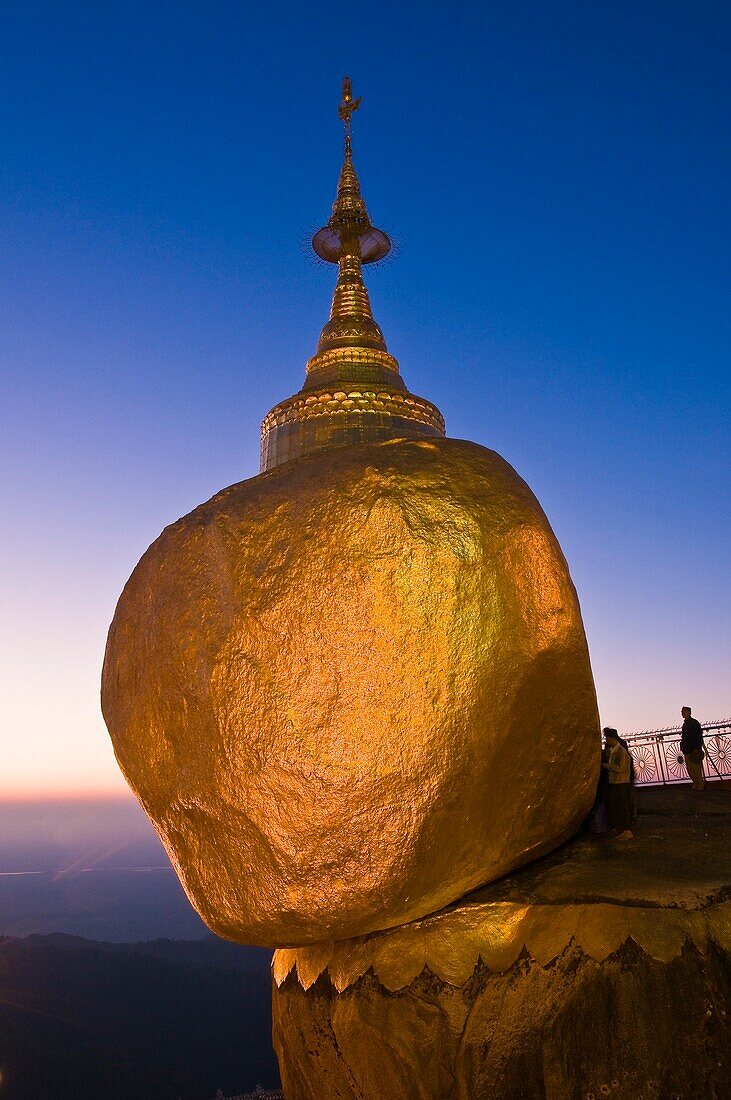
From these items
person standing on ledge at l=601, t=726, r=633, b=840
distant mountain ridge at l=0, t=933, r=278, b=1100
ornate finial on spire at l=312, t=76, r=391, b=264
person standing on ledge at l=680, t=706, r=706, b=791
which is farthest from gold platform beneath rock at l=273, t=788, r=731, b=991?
distant mountain ridge at l=0, t=933, r=278, b=1100

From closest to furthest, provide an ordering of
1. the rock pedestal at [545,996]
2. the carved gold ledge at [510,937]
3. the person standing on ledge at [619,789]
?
the rock pedestal at [545,996] → the carved gold ledge at [510,937] → the person standing on ledge at [619,789]

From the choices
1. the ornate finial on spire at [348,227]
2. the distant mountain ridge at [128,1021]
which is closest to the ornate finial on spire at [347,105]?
the ornate finial on spire at [348,227]

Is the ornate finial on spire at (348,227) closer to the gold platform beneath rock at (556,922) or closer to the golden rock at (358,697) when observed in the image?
the golden rock at (358,697)

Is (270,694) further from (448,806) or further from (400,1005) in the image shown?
(400,1005)

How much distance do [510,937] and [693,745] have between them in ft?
14.0

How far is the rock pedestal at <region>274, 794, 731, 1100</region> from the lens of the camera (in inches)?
151

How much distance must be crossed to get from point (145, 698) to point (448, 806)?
6.19ft

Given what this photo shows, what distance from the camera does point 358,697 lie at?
4.21m

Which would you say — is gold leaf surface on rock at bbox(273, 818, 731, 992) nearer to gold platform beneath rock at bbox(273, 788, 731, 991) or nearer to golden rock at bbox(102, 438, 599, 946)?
gold platform beneath rock at bbox(273, 788, 731, 991)

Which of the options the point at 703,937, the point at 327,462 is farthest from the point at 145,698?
the point at 703,937

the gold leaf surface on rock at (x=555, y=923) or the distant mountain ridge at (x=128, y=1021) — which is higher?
the gold leaf surface on rock at (x=555, y=923)

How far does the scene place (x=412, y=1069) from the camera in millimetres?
4090

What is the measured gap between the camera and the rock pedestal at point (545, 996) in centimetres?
383

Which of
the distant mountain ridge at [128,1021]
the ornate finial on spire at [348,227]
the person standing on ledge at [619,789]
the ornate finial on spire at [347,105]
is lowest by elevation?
the distant mountain ridge at [128,1021]
